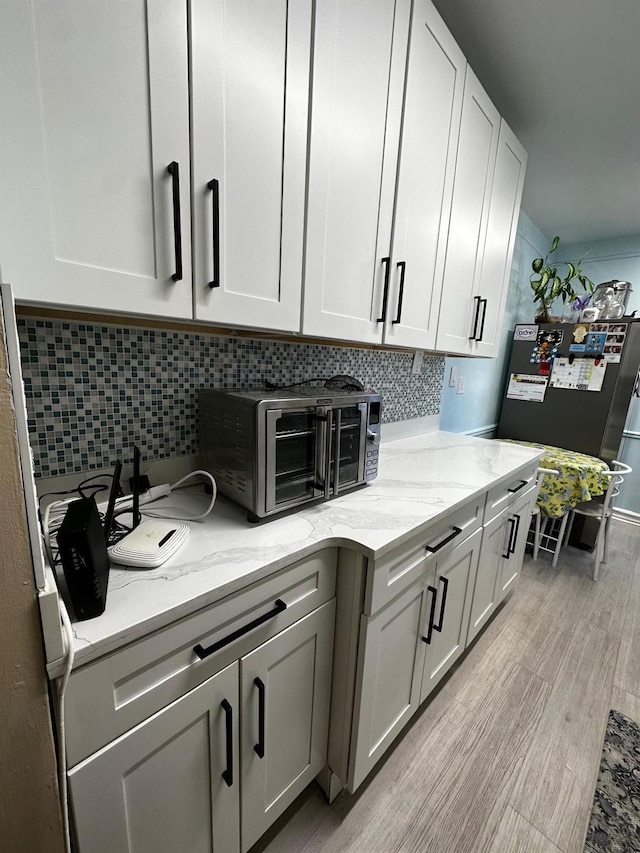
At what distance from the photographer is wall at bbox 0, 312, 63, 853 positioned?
1.27 feet

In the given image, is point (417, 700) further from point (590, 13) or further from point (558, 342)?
point (558, 342)

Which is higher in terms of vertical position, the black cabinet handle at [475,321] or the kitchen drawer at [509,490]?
the black cabinet handle at [475,321]

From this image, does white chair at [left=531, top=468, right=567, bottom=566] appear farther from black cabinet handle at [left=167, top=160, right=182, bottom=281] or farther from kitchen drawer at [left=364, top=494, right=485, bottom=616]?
black cabinet handle at [left=167, top=160, right=182, bottom=281]

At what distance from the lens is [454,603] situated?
1281 millimetres

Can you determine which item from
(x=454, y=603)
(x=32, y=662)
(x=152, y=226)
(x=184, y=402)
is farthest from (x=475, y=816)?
(x=152, y=226)

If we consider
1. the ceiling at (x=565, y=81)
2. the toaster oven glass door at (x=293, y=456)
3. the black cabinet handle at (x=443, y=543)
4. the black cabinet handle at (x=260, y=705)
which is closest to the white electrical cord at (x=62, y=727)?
the black cabinet handle at (x=260, y=705)

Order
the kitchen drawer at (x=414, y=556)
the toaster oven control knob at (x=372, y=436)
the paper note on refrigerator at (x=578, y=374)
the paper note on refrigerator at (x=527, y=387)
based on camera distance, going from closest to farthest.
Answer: the kitchen drawer at (x=414, y=556), the toaster oven control knob at (x=372, y=436), the paper note on refrigerator at (x=578, y=374), the paper note on refrigerator at (x=527, y=387)

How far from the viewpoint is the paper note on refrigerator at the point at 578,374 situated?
7.94 ft

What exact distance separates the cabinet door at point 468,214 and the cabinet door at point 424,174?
64 millimetres

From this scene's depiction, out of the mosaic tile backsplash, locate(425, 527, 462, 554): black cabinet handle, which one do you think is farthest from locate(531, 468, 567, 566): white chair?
the mosaic tile backsplash

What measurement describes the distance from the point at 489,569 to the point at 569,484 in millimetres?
1097

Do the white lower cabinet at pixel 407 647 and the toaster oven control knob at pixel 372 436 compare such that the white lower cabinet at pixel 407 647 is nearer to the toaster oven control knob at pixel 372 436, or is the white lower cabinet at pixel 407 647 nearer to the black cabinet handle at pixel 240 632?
the black cabinet handle at pixel 240 632

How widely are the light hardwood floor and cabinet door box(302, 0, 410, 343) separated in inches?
55.1

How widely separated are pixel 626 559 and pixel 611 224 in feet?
8.44
